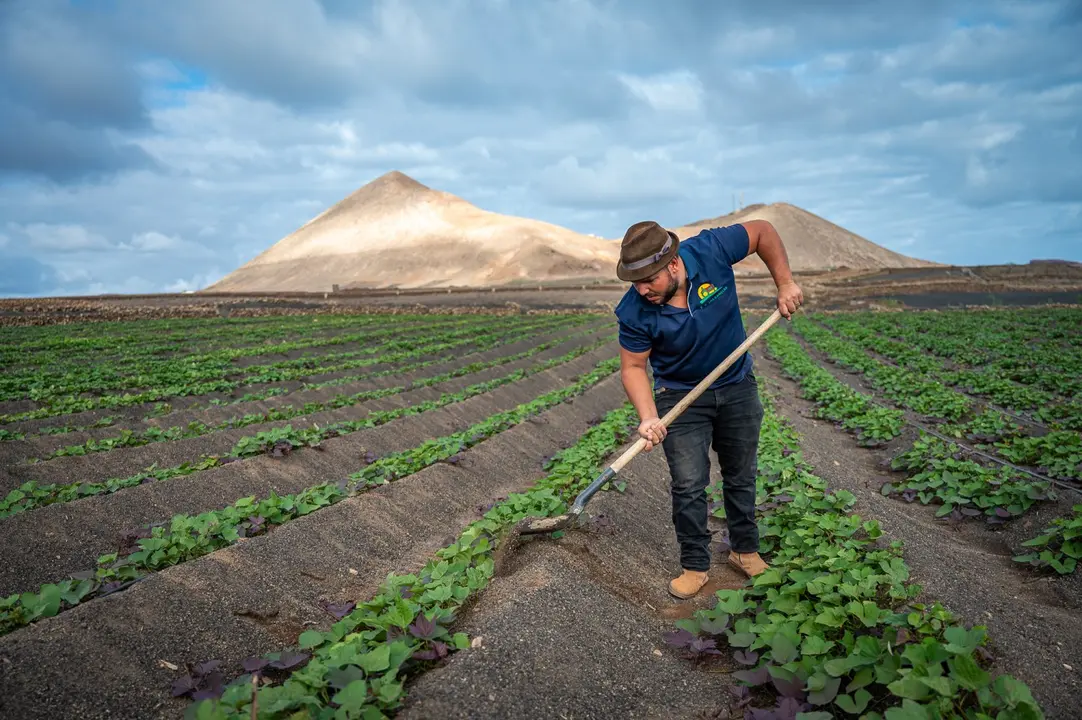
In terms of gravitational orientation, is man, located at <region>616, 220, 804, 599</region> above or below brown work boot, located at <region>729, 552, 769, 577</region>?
above

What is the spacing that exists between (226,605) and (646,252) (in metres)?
3.21

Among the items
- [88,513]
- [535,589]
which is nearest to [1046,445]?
[535,589]

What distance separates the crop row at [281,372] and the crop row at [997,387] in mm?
11131

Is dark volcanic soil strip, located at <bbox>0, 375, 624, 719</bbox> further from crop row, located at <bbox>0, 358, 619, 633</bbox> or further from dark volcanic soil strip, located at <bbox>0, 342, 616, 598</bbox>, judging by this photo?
dark volcanic soil strip, located at <bbox>0, 342, 616, 598</bbox>

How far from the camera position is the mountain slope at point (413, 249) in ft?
330

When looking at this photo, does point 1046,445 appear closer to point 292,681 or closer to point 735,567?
point 735,567

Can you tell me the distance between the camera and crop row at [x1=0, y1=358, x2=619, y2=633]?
12.2 feet

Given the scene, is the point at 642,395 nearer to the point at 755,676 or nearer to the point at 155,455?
the point at 755,676

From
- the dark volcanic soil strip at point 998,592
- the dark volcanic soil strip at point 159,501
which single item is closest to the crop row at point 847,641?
the dark volcanic soil strip at point 998,592

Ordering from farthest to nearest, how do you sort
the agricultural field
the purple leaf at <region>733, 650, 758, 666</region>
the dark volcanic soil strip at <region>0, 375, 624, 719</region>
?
the dark volcanic soil strip at <region>0, 375, 624, 719</region> → the purple leaf at <region>733, 650, 758, 666</region> → the agricultural field

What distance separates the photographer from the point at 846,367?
614 inches

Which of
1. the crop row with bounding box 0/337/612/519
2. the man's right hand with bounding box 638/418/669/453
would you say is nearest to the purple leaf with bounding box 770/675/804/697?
the man's right hand with bounding box 638/418/669/453

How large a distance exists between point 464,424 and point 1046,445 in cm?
691

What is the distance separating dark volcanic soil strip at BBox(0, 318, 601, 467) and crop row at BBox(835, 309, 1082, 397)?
11.3 metres
